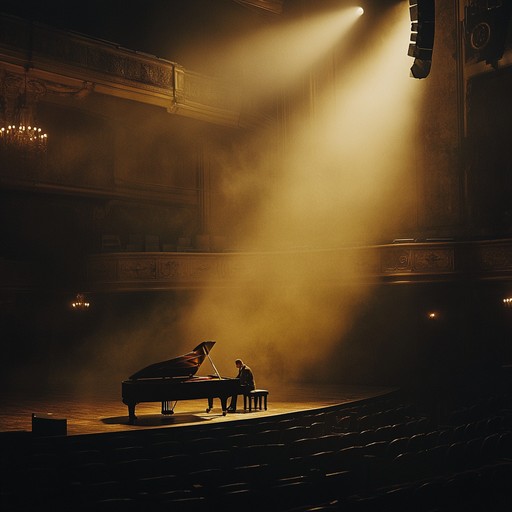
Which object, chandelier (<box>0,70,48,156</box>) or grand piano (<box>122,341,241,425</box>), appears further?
chandelier (<box>0,70,48,156</box>)

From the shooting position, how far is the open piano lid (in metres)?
10.9

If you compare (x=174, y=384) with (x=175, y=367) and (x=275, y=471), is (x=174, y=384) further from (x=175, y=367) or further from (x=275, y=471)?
(x=275, y=471)

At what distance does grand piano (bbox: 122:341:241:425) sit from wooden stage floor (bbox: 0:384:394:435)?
0.33 m

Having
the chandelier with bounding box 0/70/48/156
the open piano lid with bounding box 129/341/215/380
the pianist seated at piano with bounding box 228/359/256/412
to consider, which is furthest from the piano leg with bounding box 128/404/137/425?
the chandelier with bounding box 0/70/48/156

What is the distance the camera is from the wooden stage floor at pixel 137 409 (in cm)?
1055

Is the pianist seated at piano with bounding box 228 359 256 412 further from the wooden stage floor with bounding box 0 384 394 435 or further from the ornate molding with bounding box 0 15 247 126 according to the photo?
the ornate molding with bounding box 0 15 247 126

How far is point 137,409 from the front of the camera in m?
12.9

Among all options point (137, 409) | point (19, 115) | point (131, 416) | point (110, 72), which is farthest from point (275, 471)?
point (110, 72)

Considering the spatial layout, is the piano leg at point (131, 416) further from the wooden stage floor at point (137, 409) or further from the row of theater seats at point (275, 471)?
the row of theater seats at point (275, 471)

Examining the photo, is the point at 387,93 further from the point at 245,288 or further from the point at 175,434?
the point at 175,434

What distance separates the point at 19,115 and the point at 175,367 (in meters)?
6.48

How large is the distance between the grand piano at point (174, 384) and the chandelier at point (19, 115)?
5520mm

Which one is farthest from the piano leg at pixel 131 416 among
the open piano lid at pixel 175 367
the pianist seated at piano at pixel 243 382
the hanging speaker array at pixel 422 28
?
the hanging speaker array at pixel 422 28

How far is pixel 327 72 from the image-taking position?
62.3 feet
